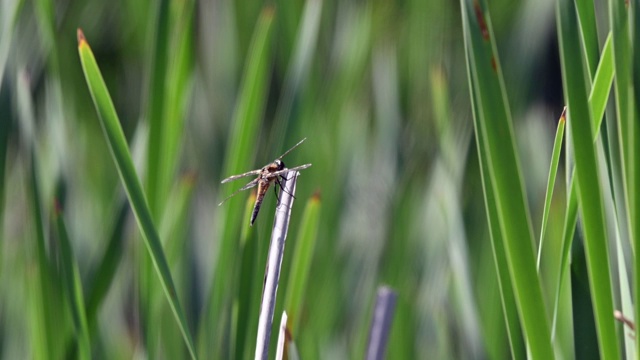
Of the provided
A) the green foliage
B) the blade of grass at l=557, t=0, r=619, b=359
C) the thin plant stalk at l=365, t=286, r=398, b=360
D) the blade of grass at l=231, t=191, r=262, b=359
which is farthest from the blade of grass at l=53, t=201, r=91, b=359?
the blade of grass at l=557, t=0, r=619, b=359

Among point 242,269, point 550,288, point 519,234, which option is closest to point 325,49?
point 550,288

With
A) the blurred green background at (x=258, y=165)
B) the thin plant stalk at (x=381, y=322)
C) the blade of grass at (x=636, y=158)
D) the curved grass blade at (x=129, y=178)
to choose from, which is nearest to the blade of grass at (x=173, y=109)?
the blurred green background at (x=258, y=165)

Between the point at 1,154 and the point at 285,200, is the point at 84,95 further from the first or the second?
the point at 285,200

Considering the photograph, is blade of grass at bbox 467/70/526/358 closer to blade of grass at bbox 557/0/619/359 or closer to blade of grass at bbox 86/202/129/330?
blade of grass at bbox 557/0/619/359

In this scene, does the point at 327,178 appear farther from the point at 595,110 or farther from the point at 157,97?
the point at 595,110

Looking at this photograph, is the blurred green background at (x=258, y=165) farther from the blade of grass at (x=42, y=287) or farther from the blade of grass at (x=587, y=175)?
the blade of grass at (x=587, y=175)
